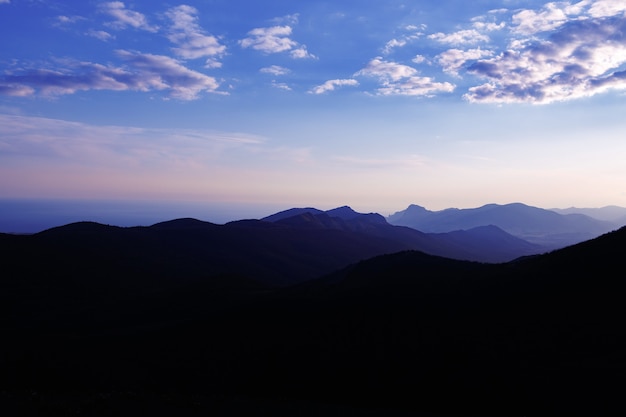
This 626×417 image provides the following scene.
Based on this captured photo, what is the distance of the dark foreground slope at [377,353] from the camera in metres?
17.1

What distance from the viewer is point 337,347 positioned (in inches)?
999

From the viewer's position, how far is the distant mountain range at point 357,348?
17.2 metres

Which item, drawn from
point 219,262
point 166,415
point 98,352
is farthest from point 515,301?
point 219,262

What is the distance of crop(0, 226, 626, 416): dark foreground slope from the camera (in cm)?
1711

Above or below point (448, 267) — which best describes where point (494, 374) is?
below

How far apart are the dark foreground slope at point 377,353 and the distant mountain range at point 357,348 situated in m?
0.08

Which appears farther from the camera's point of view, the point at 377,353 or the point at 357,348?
the point at 357,348

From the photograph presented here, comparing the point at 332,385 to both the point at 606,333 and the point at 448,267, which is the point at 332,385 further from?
the point at 448,267

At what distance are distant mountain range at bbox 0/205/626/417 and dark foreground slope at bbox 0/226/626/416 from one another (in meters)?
0.08

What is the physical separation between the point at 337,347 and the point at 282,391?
16.3 ft

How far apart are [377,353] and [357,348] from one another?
1330mm

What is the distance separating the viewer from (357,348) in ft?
82.3

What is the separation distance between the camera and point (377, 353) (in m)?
24.2

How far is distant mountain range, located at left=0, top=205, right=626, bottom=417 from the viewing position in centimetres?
1719
